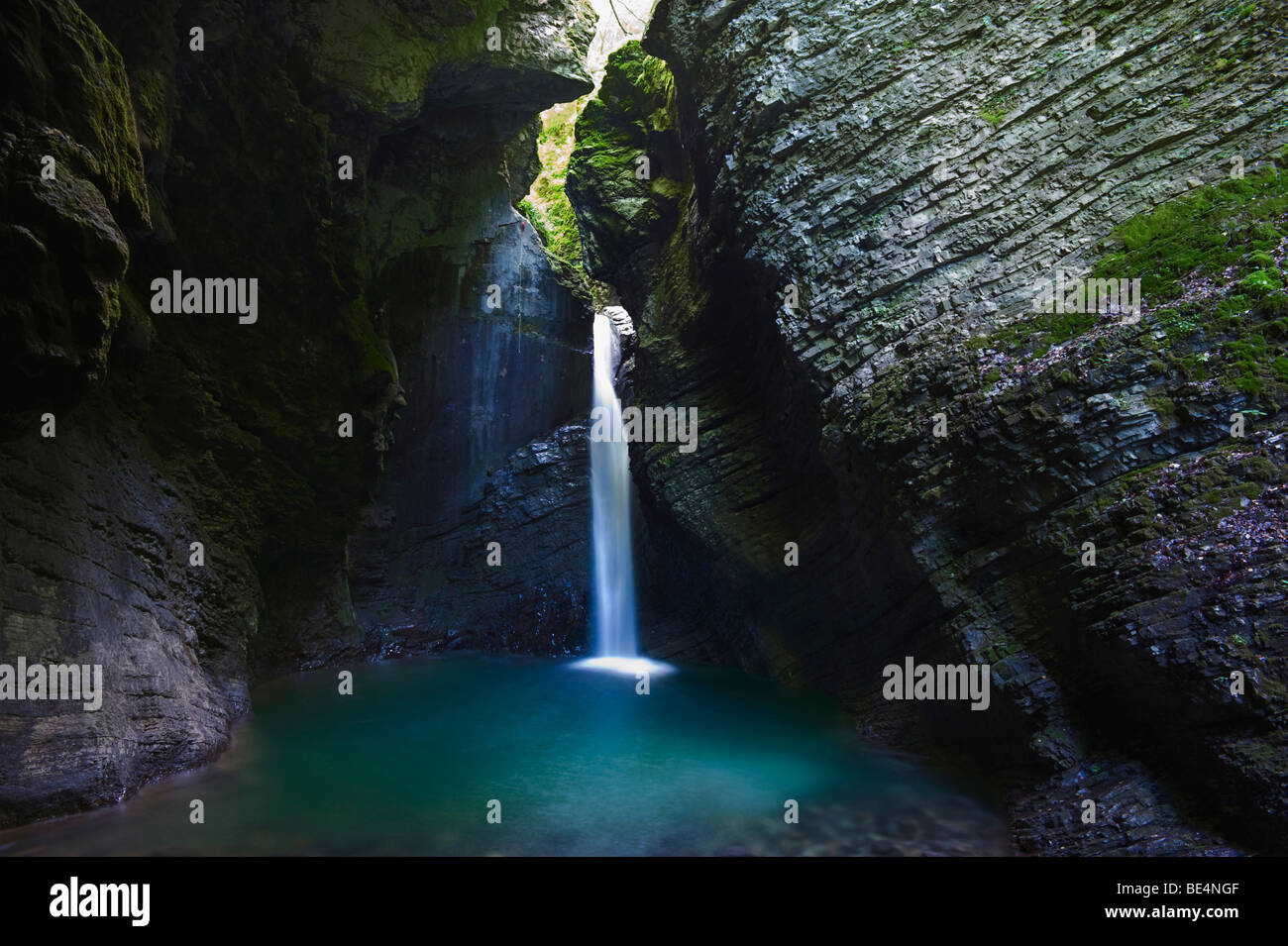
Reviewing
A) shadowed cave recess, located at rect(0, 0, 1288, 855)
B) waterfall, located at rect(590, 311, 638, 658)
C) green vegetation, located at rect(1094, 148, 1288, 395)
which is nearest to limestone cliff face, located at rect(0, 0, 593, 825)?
shadowed cave recess, located at rect(0, 0, 1288, 855)

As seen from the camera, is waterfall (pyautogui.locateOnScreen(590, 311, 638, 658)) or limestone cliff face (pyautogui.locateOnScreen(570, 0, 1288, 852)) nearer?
limestone cliff face (pyautogui.locateOnScreen(570, 0, 1288, 852))

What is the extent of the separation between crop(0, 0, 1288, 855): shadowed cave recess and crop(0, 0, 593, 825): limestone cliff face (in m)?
0.06

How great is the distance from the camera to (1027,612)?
7.98 m

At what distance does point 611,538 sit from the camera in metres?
19.6

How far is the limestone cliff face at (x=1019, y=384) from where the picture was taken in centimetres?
657

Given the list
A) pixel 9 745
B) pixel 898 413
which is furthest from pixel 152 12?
pixel 898 413

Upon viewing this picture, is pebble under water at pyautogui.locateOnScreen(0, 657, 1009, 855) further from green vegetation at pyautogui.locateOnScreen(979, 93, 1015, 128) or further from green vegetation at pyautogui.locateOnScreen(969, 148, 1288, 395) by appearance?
green vegetation at pyautogui.locateOnScreen(979, 93, 1015, 128)

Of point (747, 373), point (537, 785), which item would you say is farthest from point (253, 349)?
point (747, 373)

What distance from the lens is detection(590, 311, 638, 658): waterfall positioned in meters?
18.8

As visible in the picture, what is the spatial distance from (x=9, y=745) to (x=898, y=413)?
9.45 metres

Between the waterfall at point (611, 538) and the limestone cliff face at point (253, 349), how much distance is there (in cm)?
69

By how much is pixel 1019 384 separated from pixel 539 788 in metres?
6.90

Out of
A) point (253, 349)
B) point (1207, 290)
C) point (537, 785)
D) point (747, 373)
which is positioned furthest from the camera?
point (747, 373)

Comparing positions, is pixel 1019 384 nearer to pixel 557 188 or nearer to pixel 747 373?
pixel 747 373
